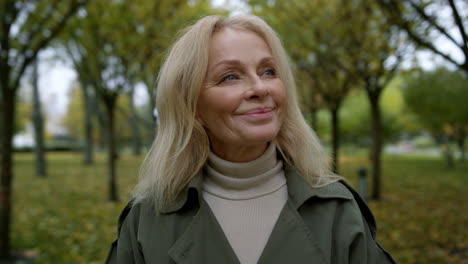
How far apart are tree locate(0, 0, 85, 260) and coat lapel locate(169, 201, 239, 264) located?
167 inches

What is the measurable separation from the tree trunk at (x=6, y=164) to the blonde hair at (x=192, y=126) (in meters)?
3.95

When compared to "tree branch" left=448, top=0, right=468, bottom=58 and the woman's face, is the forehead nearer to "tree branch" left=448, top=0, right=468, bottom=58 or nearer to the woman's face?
the woman's face

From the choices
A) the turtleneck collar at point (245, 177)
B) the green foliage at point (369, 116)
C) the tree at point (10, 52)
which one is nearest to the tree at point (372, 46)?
the tree at point (10, 52)

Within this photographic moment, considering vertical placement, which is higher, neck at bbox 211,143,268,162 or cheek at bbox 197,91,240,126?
cheek at bbox 197,91,240,126

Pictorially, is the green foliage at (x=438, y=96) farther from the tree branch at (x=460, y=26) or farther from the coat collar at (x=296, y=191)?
the coat collar at (x=296, y=191)

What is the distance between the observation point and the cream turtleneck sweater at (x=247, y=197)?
1.54 meters

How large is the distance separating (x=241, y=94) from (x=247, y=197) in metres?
0.46

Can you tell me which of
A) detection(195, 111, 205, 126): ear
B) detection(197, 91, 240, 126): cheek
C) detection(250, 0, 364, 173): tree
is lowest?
detection(195, 111, 205, 126): ear

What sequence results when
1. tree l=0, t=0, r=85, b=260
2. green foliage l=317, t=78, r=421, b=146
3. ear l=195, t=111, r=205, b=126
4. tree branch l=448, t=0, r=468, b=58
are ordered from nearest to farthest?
ear l=195, t=111, r=205, b=126 < tree branch l=448, t=0, r=468, b=58 < tree l=0, t=0, r=85, b=260 < green foliage l=317, t=78, r=421, b=146

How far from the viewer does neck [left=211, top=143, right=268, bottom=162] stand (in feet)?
5.25

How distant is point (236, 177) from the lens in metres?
1.64

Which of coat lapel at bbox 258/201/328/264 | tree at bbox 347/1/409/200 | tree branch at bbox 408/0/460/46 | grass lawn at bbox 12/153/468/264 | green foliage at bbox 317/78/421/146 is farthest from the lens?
green foliage at bbox 317/78/421/146

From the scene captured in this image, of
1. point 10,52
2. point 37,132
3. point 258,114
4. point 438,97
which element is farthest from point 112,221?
point 438,97

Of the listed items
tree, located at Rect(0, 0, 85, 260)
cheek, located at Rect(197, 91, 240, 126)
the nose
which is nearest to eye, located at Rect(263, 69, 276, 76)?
the nose
